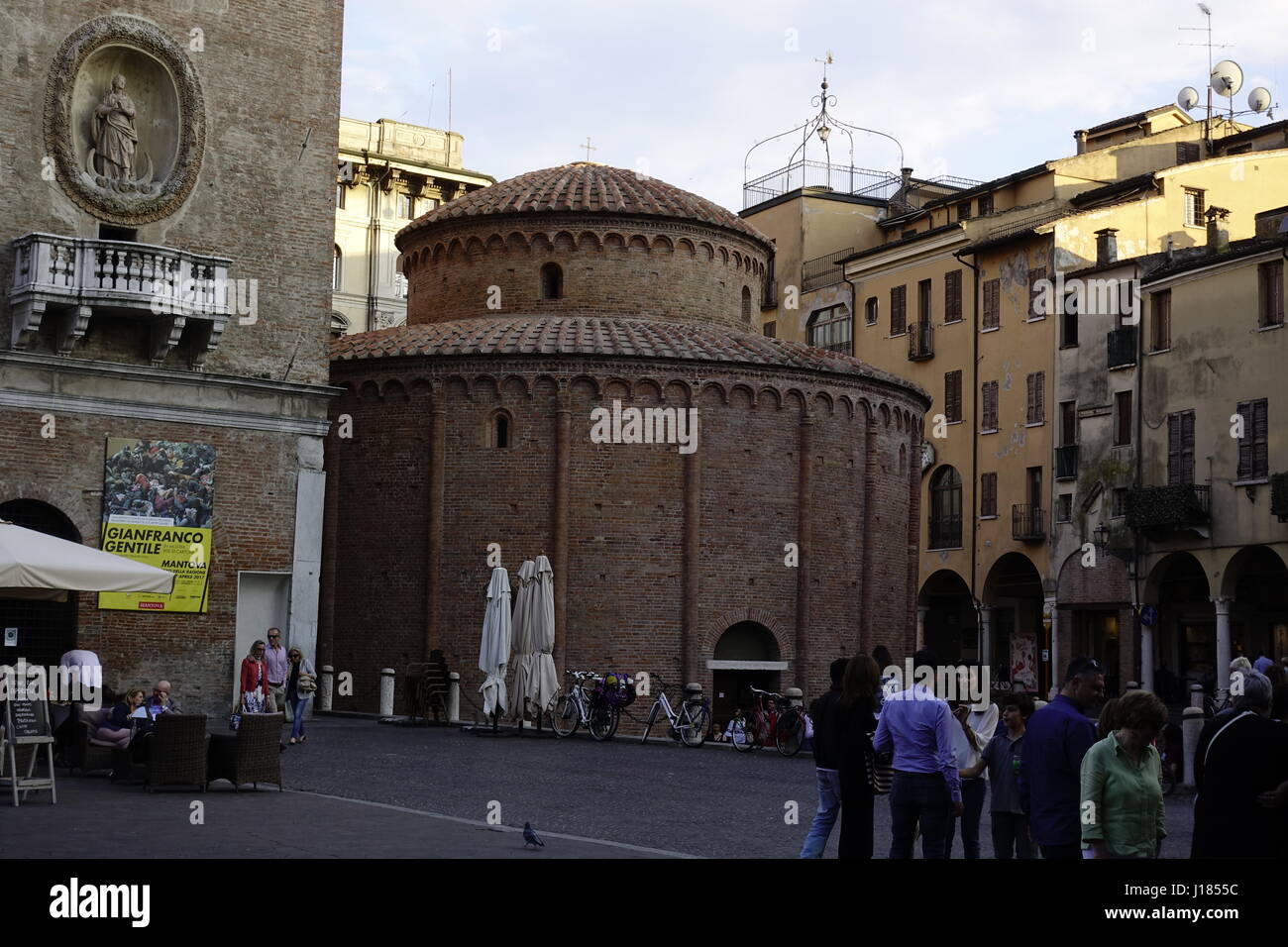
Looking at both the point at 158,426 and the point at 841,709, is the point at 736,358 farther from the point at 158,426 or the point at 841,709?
the point at 841,709

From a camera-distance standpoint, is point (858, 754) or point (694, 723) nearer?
point (858, 754)

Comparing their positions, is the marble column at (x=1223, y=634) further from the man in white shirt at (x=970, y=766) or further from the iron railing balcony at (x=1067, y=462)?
the man in white shirt at (x=970, y=766)

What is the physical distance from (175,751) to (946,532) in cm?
3619

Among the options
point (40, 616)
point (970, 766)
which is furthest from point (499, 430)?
point (970, 766)

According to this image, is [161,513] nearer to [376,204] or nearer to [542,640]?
[542,640]

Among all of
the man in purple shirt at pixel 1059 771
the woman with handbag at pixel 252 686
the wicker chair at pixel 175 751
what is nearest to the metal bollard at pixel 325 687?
the woman with handbag at pixel 252 686

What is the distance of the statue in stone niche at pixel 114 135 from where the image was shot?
24203mm

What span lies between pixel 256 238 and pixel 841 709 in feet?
56.4

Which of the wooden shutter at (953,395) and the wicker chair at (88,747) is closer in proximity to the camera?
the wicker chair at (88,747)

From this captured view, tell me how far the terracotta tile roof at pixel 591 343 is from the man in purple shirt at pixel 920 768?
20.7 meters

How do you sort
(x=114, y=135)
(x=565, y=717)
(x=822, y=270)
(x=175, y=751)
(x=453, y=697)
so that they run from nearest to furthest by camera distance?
(x=175, y=751) < (x=114, y=135) < (x=565, y=717) < (x=453, y=697) < (x=822, y=270)

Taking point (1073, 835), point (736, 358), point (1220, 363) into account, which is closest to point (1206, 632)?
point (1220, 363)

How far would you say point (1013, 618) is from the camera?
4869 cm

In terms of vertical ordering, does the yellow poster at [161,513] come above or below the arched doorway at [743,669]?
above
